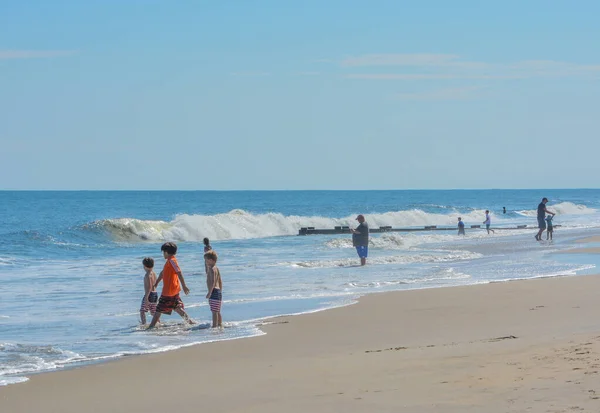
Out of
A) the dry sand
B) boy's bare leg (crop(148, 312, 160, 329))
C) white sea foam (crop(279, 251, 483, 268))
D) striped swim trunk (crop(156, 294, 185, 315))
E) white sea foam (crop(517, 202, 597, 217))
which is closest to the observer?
the dry sand

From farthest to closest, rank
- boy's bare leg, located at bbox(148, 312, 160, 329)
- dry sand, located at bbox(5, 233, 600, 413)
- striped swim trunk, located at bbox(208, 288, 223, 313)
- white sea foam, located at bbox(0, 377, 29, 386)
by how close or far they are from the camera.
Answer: boy's bare leg, located at bbox(148, 312, 160, 329) → striped swim trunk, located at bbox(208, 288, 223, 313) → white sea foam, located at bbox(0, 377, 29, 386) → dry sand, located at bbox(5, 233, 600, 413)

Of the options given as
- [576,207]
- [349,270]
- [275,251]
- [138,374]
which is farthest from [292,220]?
[138,374]

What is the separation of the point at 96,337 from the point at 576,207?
72312mm

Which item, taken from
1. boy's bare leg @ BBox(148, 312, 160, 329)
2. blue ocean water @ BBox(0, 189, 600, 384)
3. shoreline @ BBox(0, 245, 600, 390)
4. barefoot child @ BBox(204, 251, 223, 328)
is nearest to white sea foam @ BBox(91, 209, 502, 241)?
blue ocean water @ BBox(0, 189, 600, 384)

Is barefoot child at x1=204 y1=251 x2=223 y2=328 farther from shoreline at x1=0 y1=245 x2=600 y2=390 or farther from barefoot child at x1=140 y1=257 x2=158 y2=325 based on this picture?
barefoot child at x1=140 y1=257 x2=158 y2=325

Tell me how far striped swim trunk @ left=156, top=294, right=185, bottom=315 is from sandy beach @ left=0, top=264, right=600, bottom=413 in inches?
56.3

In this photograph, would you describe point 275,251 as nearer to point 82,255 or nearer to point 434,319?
point 82,255

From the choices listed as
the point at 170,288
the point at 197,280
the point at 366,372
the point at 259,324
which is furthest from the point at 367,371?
the point at 197,280

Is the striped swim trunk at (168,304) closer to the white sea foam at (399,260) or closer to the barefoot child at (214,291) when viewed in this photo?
the barefoot child at (214,291)

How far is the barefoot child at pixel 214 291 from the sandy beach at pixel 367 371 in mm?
795

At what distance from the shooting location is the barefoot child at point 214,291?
11.8m

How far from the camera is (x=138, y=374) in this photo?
8328 mm

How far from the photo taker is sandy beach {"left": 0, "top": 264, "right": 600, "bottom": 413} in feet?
21.0

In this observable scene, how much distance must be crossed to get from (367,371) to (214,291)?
4.60m
